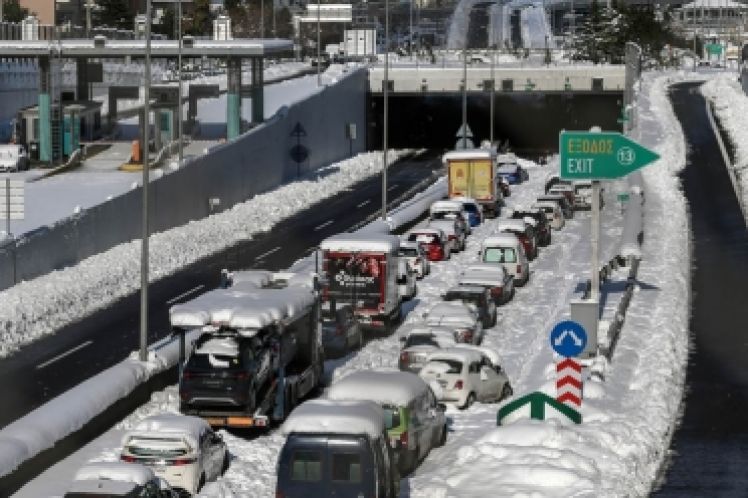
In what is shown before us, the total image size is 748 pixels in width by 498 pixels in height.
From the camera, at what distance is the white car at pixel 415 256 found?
56719 mm

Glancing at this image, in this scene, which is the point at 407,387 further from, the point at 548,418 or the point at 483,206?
the point at 483,206

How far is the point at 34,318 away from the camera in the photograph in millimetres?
48125

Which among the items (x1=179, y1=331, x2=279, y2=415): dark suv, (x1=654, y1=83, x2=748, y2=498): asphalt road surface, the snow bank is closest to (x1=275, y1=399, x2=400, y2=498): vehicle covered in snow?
the snow bank

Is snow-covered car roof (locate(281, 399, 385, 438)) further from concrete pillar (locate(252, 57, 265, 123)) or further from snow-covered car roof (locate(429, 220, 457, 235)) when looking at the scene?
concrete pillar (locate(252, 57, 265, 123))

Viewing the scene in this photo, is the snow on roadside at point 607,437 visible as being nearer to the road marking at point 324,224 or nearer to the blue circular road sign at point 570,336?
the blue circular road sign at point 570,336

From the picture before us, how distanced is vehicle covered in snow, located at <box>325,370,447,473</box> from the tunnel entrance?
288 feet

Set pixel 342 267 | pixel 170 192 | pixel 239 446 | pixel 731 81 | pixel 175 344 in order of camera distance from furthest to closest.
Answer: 1. pixel 731 81
2. pixel 170 192
3. pixel 342 267
4. pixel 175 344
5. pixel 239 446

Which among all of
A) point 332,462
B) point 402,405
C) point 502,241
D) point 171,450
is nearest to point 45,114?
point 502,241

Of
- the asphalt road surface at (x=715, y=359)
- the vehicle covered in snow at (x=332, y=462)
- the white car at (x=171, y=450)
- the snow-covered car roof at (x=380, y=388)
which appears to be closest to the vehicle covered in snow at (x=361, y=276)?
the asphalt road surface at (x=715, y=359)

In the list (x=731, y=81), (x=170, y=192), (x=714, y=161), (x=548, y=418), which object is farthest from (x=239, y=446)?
(x=731, y=81)

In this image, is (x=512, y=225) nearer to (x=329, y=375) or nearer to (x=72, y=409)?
(x=329, y=375)

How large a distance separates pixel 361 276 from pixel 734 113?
75.7m

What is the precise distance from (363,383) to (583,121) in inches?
3752

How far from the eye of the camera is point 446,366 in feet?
122
